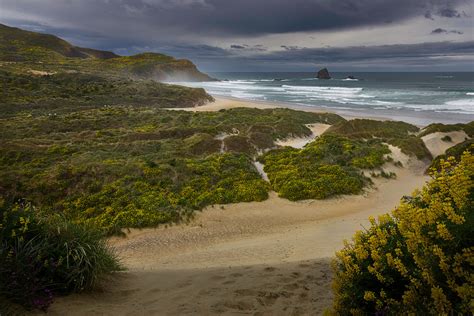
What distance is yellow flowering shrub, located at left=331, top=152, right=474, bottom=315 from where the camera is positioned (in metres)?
3.05

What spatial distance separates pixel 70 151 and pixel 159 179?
623 centimetres

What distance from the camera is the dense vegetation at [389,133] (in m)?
19.1

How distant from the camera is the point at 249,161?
17.4 m

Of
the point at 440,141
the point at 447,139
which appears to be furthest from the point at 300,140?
the point at 447,139

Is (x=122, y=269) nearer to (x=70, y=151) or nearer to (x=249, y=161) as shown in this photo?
(x=249, y=161)

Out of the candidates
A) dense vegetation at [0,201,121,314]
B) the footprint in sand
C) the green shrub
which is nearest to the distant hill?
the green shrub

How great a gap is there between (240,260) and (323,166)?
8.56 m

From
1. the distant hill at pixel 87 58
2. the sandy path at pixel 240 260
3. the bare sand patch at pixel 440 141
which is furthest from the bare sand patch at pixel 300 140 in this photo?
the distant hill at pixel 87 58

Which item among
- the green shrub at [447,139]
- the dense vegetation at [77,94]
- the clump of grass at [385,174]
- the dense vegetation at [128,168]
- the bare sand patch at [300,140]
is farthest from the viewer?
the dense vegetation at [77,94]

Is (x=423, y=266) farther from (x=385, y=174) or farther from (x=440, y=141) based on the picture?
(x=440, y=141)

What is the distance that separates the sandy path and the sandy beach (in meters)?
0.02

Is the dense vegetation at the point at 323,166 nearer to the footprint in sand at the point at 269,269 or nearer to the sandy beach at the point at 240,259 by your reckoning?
the sandy beach at the point at 240,259

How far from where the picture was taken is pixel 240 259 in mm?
8789

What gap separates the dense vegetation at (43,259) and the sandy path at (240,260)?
26 centimetres
